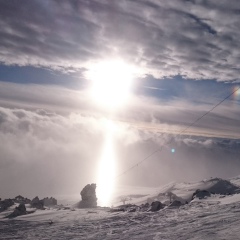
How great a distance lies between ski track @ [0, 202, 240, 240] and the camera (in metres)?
23.9

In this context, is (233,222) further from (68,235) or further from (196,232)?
(68,235)

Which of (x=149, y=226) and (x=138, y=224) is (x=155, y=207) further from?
(x=149, y=226)

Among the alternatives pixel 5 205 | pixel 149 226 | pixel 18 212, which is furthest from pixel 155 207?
pixel 5 205

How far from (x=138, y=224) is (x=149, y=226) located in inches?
67.9

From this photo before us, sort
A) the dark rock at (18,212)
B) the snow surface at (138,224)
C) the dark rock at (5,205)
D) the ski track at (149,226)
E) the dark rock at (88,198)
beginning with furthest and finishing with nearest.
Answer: the dark rock at (88,198)
the dark rock at (5,205)
the dark rock at (18,212)
the snow surface at (138,224)
the ski track at (149,226)

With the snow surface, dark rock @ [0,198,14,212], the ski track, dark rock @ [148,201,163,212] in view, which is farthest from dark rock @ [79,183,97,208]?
dark rock @ [148,201,163,212]

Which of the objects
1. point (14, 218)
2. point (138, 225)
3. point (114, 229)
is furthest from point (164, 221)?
point (14, 218)

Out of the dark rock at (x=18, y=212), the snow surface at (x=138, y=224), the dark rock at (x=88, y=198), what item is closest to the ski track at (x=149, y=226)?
the snow surface at (x=138, y=224)

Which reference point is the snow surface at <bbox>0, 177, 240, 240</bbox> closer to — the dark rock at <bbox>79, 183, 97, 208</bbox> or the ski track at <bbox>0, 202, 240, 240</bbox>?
the ski track at <bbox>0, 202, 240, 240</bbox>

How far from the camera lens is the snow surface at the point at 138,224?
24.2 m

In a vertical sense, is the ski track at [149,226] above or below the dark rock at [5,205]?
below

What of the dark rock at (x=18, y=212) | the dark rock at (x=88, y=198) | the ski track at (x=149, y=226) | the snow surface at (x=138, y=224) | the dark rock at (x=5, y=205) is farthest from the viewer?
the dark rock at (x=88, y=198)

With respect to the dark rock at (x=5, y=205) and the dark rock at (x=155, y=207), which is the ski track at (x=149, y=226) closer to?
the dark rock at (x=155, y=207)

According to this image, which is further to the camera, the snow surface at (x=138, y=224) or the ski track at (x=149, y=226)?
the snow surface at (x=138, y=224)
